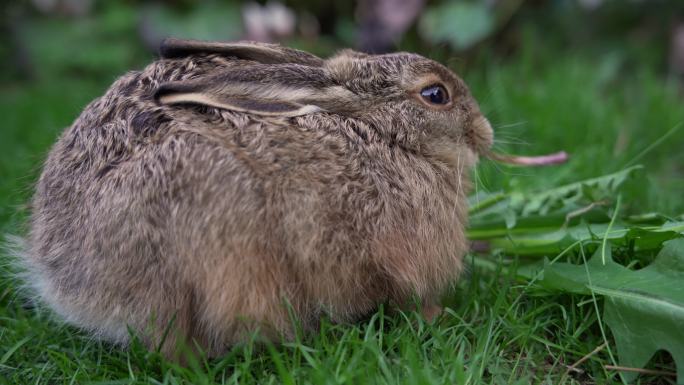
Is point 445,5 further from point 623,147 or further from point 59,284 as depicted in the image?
point 59,284

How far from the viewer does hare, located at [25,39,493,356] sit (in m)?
2.24

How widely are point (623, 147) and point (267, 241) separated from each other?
3.01 m

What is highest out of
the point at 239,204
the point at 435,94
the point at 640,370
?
the point at 435,94

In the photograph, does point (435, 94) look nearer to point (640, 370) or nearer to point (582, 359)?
point (582, 359)

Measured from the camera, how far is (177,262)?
2236 mm

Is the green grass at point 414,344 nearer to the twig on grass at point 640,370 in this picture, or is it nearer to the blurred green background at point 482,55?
the twig on grass at point 640,370

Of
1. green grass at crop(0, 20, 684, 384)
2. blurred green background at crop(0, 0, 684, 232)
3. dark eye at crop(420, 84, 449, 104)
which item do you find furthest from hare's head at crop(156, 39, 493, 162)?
blurred green background at crop(0, 0, 684, 232)

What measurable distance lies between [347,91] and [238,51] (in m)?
0.45

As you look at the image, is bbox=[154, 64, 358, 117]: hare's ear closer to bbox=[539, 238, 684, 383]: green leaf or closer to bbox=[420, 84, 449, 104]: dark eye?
bbox=[420, 84, 449, 104]: dark eye

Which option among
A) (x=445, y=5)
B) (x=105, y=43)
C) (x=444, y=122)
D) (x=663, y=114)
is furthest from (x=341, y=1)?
(x=444, y=122)

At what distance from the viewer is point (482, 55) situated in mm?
6215

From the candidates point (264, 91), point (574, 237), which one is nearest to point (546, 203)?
point (574, 237)

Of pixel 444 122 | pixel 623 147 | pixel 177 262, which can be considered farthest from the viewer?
pixel 623 147

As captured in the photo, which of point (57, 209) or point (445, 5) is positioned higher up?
point (445, 5)
